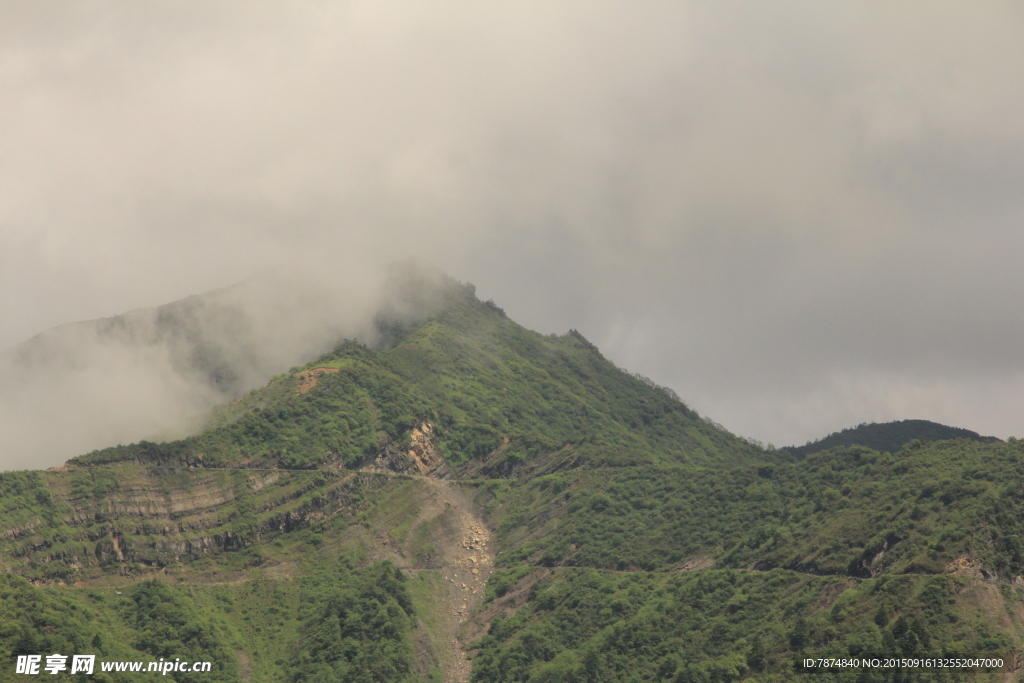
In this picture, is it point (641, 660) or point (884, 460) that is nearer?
point (641, 660)

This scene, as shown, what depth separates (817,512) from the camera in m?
190

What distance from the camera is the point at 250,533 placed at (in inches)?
7854

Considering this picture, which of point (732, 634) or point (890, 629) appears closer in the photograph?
point (890, 629)

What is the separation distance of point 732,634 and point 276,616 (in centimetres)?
6773

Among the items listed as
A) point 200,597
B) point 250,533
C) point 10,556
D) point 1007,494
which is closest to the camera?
point 1007,494

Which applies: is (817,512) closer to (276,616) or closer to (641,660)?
(641,660)

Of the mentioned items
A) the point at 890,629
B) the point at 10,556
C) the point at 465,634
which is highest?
the point at 10,556

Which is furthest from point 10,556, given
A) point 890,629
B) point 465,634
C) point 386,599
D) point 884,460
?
point 884,460

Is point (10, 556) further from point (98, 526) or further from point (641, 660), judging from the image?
point (641, 660)

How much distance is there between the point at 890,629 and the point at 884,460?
5496cm

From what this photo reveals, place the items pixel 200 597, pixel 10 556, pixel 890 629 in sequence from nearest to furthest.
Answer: pixel 890 629, pixel 10 556, pixel 200 597

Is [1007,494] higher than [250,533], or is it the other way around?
[250,533]

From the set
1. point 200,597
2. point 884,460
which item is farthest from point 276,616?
point 884,460

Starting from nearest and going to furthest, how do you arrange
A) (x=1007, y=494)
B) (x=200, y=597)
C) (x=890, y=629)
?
(x=890, y=629) < (x=1007, y=494) < (x=200, y=597)
